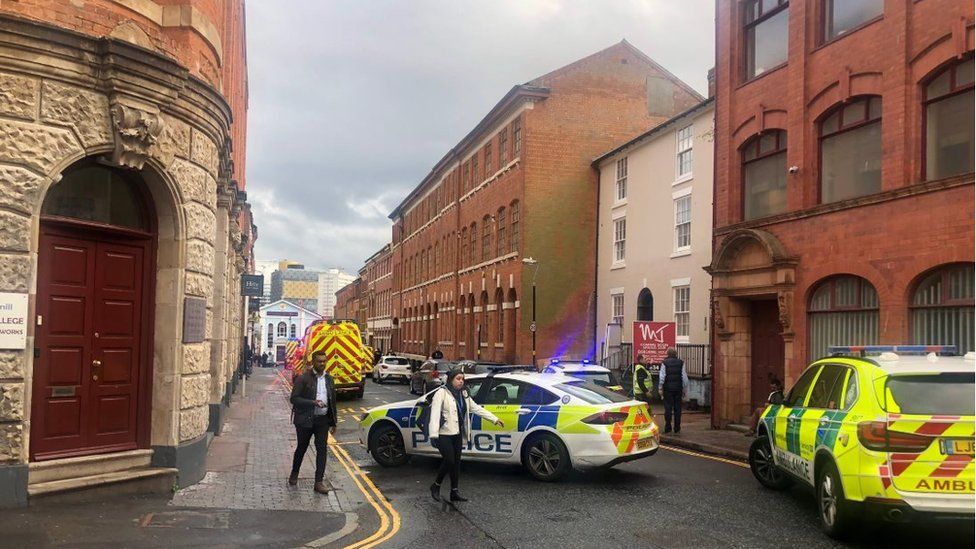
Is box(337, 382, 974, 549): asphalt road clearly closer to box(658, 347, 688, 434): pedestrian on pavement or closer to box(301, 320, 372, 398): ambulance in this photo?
box(658, 347, 688, 434): pedestrian on pavement

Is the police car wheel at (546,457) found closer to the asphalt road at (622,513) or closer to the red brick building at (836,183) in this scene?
the asphalt road at (622,513)

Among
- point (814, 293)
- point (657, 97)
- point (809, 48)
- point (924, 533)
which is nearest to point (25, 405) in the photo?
point (924, 533)

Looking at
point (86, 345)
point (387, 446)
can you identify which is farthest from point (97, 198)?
point (387, 446)

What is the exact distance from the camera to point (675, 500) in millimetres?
9867

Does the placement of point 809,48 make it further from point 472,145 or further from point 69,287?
point 472,145

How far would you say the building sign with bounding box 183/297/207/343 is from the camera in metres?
10.1

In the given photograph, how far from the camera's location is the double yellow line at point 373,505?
7895 mm

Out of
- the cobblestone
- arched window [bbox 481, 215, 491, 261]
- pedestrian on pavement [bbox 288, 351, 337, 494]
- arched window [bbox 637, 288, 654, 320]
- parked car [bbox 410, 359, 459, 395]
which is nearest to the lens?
the cobblestone

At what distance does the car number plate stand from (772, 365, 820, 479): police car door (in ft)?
5.67

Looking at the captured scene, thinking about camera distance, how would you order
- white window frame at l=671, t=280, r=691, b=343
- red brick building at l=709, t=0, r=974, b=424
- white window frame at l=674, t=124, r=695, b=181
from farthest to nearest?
white window frame at l=674, t=124, r=695, b=181 → white window frame at l=671, t=280, r=691, b=343 → red brick building at l=709, t=0, r=974, b=424

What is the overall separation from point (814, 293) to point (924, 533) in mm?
8986

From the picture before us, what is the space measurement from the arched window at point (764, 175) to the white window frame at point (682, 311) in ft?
24.1

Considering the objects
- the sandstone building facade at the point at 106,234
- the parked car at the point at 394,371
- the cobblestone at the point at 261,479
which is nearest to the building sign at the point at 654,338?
the cobblestone at the point at 261,479

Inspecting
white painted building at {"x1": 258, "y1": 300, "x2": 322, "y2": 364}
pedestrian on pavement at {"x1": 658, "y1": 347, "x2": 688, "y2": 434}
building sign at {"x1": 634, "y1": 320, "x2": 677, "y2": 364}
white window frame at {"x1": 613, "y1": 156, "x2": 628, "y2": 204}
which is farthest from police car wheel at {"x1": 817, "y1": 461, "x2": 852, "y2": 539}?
white painted building at {"x1": 258, "y1": 300, "x2": 322, "y2": 364}
